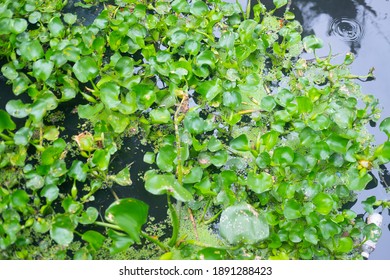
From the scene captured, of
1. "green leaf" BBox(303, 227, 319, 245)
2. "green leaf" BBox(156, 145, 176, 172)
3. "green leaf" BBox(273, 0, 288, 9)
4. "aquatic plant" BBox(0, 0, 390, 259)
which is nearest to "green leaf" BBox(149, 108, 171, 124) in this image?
A: "aquatic plant" BBox(0, 0, 390, 259)

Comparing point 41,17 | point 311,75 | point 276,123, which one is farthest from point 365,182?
point 41,17

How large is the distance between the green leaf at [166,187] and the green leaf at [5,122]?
49cm

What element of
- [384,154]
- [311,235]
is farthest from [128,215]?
[384,154]

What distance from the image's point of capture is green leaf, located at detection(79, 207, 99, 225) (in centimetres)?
148

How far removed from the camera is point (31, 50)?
171 cm

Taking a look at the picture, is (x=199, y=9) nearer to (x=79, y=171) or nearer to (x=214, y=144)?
(x=214, y=144)

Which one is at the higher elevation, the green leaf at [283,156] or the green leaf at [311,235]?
the green leaf at [283,156]

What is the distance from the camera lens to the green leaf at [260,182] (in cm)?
151

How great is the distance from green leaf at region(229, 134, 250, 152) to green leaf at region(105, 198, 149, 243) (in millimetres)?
374

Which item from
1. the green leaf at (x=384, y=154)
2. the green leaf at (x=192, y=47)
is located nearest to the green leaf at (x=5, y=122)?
the green leaf at (x=192, y=47)

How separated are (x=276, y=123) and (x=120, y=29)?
67cm

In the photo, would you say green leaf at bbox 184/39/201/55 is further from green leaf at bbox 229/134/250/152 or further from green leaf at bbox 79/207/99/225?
A: green leaf at bbox 79/207/99/225

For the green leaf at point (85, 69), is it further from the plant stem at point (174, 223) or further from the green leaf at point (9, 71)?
the plant stem at point (174, 223)

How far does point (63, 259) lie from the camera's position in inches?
57.8
